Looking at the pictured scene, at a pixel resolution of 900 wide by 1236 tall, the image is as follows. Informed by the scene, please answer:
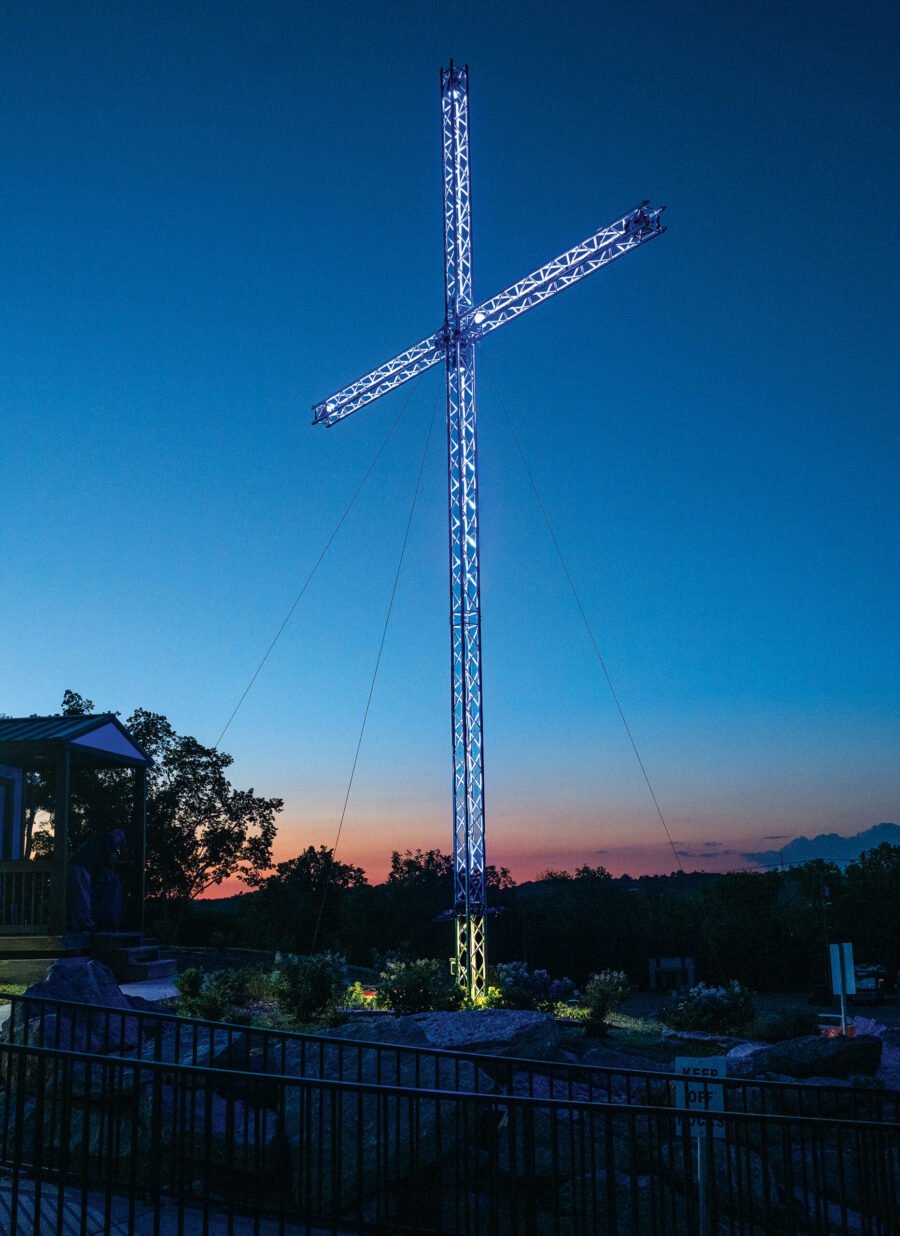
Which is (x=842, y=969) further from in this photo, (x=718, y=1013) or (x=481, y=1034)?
(x=481, y=1034)

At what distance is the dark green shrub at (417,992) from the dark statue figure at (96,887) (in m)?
4.63

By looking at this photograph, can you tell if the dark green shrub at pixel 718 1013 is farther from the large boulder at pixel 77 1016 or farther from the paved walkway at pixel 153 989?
the large boulder at pixel 77 1016

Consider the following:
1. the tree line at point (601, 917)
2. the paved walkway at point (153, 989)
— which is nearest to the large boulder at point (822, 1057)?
the paved walkway at point (153, 989)

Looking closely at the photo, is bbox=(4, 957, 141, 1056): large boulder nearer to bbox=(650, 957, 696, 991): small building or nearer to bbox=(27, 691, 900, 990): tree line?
bbox=(27, 691, 900, 990): tree line

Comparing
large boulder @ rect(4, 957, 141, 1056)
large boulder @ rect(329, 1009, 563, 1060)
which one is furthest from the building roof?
large boulder @ rect(329, 1009, 563, 1060)

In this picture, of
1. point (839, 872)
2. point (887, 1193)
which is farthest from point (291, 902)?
point (839, 872)

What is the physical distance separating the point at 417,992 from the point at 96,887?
552 centimetres

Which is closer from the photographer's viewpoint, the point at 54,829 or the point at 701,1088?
the point at 701,1088

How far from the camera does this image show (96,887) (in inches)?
696

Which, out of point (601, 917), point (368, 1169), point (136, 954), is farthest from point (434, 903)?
point (368, 1169)

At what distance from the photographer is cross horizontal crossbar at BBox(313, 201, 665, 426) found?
19375 millimetres

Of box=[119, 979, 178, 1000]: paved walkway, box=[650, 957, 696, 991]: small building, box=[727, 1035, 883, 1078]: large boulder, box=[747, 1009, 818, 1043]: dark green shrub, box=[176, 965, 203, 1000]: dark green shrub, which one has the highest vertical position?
box=[176, 965, 203, 1000]: dark green shrub

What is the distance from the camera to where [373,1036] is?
11.8 m

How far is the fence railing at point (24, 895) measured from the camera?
17.0m
